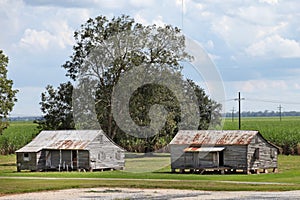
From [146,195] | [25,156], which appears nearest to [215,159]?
[25,156]

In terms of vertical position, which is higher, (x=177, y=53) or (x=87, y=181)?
(x=177, y=53)

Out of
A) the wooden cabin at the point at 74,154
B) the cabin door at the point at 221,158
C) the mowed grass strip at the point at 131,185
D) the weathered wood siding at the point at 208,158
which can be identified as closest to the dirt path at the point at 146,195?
the mowed grass strip at the point at 131,185

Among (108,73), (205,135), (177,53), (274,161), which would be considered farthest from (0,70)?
(274,161)

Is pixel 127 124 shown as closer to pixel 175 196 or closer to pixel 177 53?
pixel 177 53

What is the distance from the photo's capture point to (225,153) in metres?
62.2

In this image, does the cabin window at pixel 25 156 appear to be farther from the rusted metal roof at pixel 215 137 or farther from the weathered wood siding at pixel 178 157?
the rusted metal roof at pixel 215 137

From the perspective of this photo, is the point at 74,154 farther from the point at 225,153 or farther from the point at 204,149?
the point at 225,153

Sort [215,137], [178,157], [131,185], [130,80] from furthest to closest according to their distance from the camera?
1. [130,80]
2. [178,157]
3. [215,137]
4. [131,185]

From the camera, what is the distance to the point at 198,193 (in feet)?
131

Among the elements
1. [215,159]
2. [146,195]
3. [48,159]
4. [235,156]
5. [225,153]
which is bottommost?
[146,195]

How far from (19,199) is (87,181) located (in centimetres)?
1317

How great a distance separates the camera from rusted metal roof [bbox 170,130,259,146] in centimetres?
6216

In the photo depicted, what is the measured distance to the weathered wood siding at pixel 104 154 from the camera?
217 feet

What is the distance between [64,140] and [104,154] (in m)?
4.00
